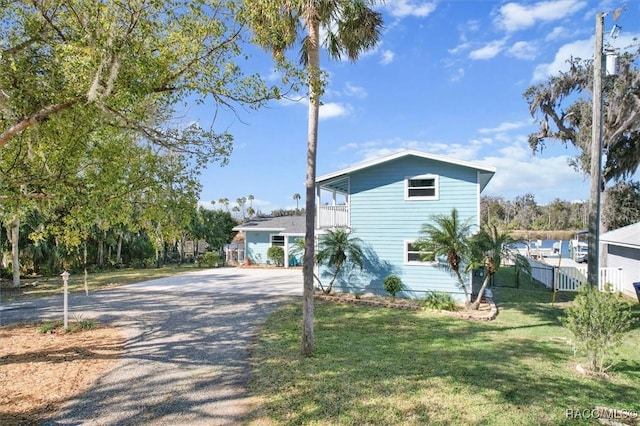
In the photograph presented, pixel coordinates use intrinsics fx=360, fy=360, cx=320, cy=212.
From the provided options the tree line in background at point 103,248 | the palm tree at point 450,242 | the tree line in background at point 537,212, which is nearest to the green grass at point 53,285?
the tree line in background at point 103,248

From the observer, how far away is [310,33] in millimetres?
7008

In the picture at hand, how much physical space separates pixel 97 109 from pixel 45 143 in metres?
1.34

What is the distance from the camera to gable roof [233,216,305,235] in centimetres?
2488

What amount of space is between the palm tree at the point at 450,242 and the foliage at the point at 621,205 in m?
15.3

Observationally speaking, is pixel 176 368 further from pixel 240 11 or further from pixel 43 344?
pixel 240 11

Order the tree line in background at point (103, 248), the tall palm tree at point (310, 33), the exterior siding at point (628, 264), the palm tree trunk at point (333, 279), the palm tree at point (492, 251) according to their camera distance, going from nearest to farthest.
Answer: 1. the tall palm tree at point (310, 33)
2. the palm tree at point (492, 251)
3. the palm tree trunk at point (333, 279)
4. the exterior siding at point (628, 264)
5. the tree line in background at point (103, 248)

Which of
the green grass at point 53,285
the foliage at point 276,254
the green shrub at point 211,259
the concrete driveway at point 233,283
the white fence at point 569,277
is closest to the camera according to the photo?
the green grass at point 53,285

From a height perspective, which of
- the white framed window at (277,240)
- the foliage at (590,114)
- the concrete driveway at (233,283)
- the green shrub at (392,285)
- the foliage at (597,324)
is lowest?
the concrete driveway at (233,283)

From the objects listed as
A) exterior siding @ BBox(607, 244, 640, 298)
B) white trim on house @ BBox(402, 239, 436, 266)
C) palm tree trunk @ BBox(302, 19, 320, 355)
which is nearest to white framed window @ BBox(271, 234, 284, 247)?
white trim on house @ BBox(402, 239, 436, 266)

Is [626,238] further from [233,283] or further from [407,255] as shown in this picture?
[233,283]

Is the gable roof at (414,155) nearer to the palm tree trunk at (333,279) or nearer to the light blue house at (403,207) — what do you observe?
the light blue house at (403,207)

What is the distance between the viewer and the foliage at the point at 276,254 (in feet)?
81.5

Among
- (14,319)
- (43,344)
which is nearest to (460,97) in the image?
(43,344)

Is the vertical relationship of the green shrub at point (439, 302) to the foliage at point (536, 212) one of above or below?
below
